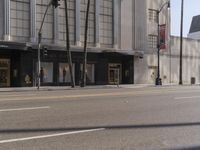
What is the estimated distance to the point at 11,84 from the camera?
152 ft

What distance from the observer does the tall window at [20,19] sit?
44969mm

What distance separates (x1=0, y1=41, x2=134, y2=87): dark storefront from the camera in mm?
45625

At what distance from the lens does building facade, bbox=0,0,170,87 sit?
45.5 meters

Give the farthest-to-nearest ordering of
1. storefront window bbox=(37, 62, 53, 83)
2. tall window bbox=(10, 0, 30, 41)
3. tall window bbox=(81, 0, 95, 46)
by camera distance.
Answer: tall window bbox=(81, 0, 95, 46), storefront window bbox=(37, 62, 53, 83), tall window bbox=(10, 0, 30, 41)

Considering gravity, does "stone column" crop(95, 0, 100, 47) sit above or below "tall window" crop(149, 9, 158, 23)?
below

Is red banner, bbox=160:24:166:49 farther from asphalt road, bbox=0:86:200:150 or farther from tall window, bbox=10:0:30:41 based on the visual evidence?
asphalt road, bbox=0:86:200:150

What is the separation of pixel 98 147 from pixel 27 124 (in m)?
3.39

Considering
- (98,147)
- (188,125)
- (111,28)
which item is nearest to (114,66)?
(111,28)

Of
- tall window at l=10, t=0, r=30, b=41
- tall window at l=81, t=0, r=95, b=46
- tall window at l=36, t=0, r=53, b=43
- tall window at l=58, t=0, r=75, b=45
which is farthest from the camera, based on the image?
tall window at l=81, t=0, r=95, b=46

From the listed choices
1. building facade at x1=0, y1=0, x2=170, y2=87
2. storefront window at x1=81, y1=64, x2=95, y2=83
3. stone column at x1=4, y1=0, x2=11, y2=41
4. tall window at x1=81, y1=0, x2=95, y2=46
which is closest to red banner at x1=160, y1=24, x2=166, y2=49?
building facade at x1=0, y1=0, x2=170, y2=87

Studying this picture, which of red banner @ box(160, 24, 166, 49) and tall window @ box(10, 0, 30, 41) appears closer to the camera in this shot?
tall window @ box(10, 0, 30, 41)

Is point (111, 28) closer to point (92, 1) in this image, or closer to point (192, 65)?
point (92, 1)

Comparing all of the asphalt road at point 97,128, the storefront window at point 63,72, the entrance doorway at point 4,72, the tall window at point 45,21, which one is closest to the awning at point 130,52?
the storefront window at point 63,72

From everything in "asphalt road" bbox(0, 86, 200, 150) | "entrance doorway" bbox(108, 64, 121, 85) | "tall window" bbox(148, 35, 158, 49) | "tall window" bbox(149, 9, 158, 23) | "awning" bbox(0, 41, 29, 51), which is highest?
"tall window" bbox(149, 9, 158, 23)
